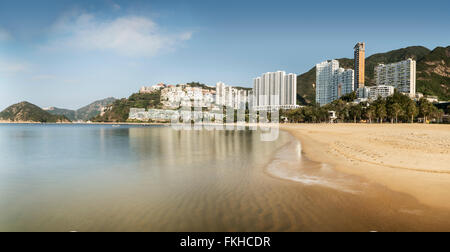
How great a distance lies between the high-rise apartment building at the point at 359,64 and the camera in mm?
153212

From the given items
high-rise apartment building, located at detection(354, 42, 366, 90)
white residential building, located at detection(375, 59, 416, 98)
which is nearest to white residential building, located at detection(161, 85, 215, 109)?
high-rise apartment building, located at detection(354, 42, 366, 90)

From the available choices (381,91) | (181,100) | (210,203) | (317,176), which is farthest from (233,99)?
(210,203)

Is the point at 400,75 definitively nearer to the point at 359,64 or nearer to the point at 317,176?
the point at 359,64

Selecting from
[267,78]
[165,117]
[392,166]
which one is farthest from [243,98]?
[392,166]

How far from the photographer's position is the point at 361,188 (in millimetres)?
6746

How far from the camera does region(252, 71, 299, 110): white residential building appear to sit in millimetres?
Answer: 165875

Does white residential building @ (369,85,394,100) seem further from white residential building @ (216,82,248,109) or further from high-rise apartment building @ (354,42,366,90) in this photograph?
white residential building @ (216,82,248,109)

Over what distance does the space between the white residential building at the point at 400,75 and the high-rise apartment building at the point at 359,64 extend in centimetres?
→ 1039

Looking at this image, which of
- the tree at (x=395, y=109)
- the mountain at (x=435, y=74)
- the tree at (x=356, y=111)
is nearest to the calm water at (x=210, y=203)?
the tree at (x=395, y=109)

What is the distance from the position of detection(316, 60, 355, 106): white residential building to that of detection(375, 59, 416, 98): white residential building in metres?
19.9

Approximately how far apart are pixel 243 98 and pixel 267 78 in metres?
23.9

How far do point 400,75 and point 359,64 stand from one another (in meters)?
26.1

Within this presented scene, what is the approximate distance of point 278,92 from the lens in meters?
170
